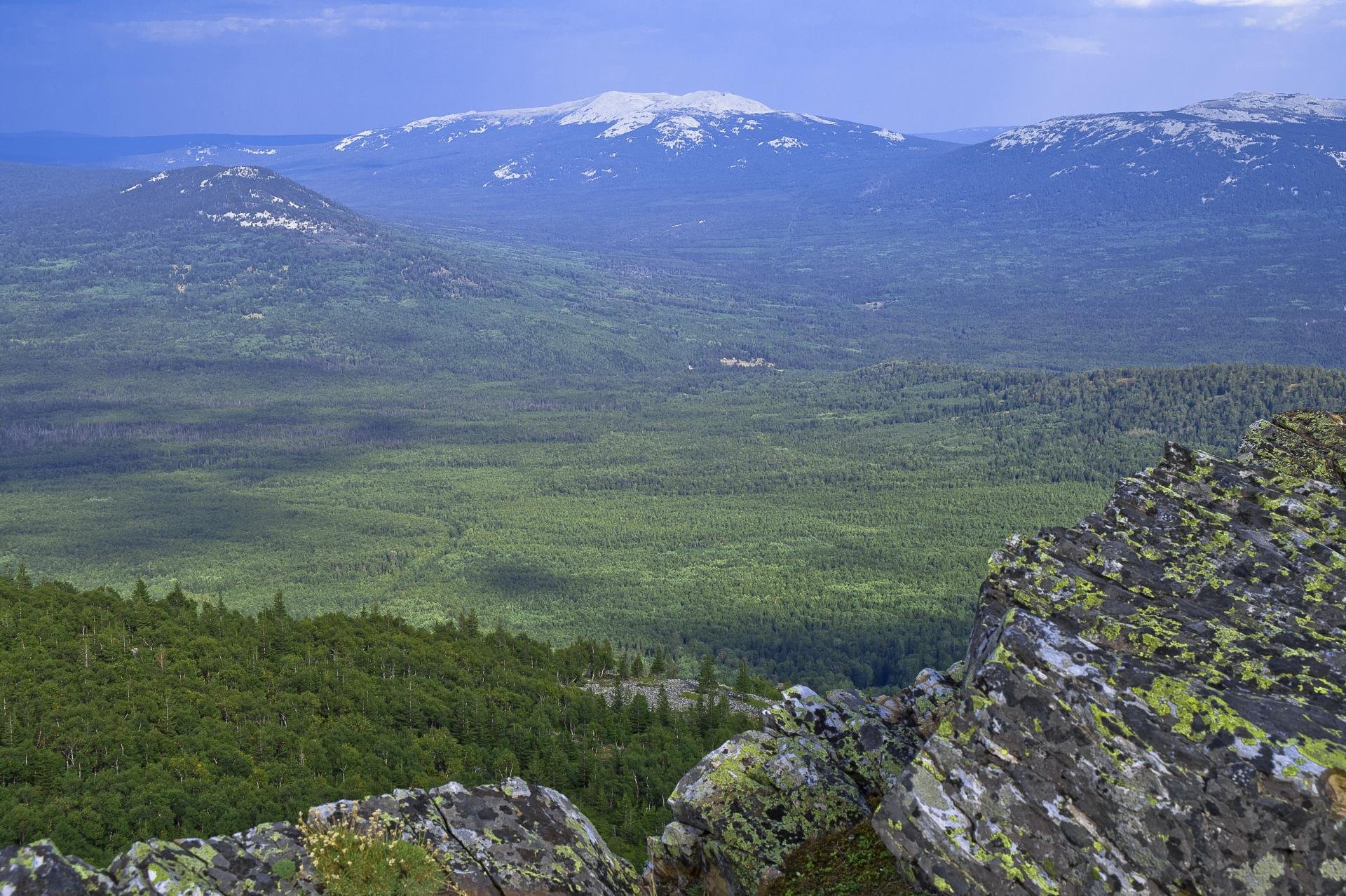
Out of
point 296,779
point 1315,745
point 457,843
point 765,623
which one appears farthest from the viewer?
point 765,623

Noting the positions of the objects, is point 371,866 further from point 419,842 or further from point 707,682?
point 707,682

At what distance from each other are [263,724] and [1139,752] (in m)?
38.4

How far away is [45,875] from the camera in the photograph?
12242 mm

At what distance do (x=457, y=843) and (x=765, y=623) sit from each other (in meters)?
93.0

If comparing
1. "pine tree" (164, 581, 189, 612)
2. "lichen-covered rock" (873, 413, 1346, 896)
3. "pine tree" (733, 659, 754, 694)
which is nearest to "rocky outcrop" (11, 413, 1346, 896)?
"lichen-covered rock" (873, 413, 1346, 896)

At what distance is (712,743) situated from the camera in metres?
49.8

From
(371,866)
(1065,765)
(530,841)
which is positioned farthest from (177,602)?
(1065,765)

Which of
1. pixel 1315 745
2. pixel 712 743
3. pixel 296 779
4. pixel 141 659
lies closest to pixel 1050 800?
pixel 1315 745

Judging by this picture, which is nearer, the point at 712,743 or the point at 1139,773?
the point at 1139,773

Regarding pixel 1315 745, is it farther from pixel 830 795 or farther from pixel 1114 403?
pixel 1114 403

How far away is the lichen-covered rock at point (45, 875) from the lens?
12.1 metres

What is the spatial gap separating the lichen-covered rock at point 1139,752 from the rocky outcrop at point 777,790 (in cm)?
342

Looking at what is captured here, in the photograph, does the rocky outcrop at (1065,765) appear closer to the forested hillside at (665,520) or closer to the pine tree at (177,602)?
the pine tree at (177,602)

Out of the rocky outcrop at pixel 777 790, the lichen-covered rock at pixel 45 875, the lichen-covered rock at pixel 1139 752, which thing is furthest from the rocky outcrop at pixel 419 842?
the lichen-covered rock at pixel 1139 752
